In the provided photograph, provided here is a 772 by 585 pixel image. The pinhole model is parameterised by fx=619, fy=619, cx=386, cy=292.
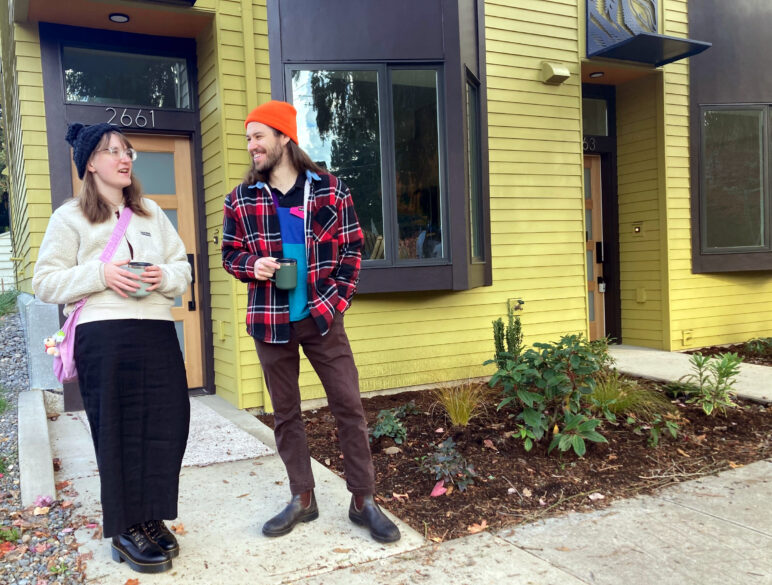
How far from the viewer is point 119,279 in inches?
87.3

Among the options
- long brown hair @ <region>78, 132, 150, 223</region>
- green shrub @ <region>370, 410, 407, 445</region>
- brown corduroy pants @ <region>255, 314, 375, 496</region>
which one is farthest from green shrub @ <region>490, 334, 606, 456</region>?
long brown hair @ <region>78, 132, 150, 223</region>

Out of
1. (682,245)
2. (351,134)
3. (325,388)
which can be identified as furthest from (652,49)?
(325,388)

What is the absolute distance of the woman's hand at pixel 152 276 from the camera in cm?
226

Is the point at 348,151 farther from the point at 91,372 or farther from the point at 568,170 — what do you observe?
the point at 91,372

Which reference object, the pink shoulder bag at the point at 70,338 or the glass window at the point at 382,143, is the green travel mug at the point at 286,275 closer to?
the pink shoulder bag at the point at 70,338

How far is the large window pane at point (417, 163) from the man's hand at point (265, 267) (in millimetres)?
2728

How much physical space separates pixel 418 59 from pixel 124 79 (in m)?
2.33

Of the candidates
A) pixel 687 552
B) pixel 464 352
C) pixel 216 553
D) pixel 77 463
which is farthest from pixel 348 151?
pixel 687 552

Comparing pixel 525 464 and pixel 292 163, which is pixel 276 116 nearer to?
pixel 292 163

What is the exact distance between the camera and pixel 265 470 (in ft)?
11.4

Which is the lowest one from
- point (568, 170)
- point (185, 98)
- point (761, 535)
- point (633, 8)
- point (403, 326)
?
point (761, 535)

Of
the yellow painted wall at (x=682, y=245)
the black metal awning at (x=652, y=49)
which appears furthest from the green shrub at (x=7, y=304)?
the yellow painted wall at (x=682, y=245)

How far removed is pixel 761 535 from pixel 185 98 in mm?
4867

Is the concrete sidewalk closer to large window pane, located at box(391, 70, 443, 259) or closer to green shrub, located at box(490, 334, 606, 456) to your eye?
green shrub, located at box(490, 334, 606, 456)
